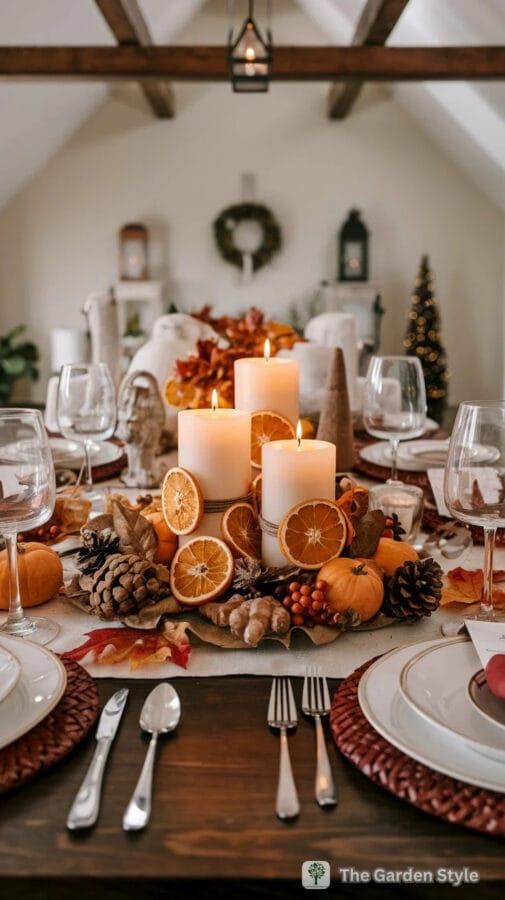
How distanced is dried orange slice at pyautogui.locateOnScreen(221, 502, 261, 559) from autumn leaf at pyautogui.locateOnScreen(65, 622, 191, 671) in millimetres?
137

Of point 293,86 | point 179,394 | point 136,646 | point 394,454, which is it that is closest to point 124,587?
point 136,646

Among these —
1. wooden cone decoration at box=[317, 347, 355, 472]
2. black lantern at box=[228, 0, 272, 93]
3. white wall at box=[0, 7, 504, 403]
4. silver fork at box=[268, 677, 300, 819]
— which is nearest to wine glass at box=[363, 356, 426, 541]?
wooden cone decoration at box=[317, 347, 355, 472]

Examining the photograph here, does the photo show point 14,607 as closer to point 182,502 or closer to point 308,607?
point 182,502

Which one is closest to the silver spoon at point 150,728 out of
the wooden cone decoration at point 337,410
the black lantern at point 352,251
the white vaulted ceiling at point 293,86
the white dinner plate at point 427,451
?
the wooden cone decoration at point 337,410

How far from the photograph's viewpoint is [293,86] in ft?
18.4

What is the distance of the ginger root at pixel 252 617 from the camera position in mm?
857

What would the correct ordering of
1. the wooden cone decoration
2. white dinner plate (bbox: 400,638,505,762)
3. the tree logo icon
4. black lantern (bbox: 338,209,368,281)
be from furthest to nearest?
1. black lantern (bbox: 338,209,368,281)
2. the wooden cone decoration
3. white dinner plate (bbox: 400,638,505,762)
4. the tree logo icon

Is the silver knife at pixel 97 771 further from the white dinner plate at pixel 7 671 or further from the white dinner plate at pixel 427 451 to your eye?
the white dinner plate at pixel 427 451

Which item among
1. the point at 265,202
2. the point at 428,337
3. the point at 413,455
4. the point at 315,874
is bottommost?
the point at 315,874

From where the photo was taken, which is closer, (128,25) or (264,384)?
(264,384)

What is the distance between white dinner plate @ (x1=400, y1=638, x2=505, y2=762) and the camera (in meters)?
0.63

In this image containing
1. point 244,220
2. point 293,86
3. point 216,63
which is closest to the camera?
point 216,63

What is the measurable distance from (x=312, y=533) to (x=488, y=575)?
21 cm

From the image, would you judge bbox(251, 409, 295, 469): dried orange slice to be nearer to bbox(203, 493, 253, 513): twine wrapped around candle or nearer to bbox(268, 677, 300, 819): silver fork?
bbox(203, 493, 253, 513): twine wrapped around candle
